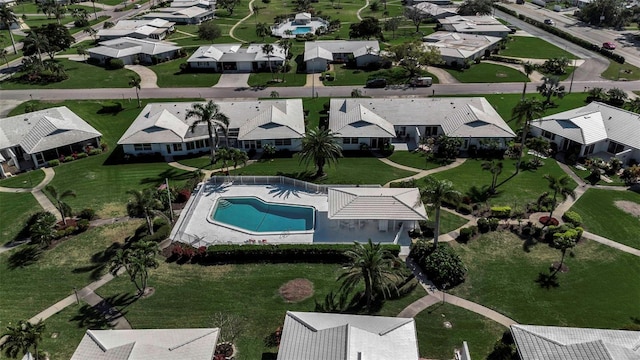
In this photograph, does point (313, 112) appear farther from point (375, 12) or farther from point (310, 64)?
point (375, 12)

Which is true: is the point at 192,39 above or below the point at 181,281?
above

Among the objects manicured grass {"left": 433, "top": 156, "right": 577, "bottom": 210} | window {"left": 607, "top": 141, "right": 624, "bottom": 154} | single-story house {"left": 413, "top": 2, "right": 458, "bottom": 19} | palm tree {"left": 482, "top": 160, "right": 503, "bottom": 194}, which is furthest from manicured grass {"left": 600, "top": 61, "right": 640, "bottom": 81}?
palm tree {"left": 482, "top": 160, "right": 503, "bottom": 194}

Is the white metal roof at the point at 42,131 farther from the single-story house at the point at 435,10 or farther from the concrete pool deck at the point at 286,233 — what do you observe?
the single-story house at the point at 435,10

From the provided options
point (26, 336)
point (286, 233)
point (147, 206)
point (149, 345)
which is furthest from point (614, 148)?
point (26, 336)

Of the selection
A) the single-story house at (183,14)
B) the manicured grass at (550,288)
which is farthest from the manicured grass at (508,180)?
the single-story house at (183,14)

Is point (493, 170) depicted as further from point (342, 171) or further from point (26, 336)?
point (26, 336)

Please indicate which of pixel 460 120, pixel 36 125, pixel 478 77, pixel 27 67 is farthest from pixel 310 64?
pixel 27 67
